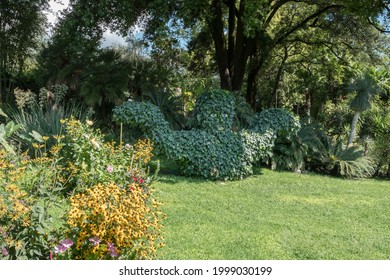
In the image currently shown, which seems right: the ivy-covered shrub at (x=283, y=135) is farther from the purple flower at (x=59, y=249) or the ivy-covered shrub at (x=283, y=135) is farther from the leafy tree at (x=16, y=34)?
the leafy tree at (x=16, y=34)

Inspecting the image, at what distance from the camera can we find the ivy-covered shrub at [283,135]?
920 cm

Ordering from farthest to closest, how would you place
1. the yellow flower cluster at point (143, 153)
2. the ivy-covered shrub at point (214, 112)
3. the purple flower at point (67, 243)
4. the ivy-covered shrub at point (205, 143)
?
the ivy-covered shrub at point (214, 112)
the ivy-covered shrub at point (205, 143)
the yellow flower cluster at point (143, 153)
the purple flower at point (67, 243)

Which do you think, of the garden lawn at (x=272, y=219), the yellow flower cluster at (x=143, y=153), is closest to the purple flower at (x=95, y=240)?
the garden lawn at (x=272, y=219)

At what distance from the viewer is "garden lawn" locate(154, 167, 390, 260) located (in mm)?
4391

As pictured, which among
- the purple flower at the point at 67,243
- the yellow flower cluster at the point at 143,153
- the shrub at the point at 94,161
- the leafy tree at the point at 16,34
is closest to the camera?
the purple flower at the point at 67,243

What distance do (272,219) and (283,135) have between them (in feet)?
13.9

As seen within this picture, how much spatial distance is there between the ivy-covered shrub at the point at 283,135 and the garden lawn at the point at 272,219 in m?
1.21

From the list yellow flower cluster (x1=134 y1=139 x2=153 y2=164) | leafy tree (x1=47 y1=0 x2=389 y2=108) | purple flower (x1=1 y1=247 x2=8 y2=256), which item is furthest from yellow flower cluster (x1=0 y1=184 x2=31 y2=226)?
leafy tree (x1=47 y1=0 x2=389 y2=108)

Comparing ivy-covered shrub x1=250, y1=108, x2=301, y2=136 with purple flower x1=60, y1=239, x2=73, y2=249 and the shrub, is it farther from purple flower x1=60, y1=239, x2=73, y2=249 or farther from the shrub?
purple flower x1=60, y1=239, x2=73, y2=249

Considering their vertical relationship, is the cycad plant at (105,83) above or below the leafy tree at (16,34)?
below

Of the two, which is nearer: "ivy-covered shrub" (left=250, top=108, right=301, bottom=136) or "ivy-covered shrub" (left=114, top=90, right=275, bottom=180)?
"ivy-covered shrub" (left=114, top=90, right=275, bottom=180)

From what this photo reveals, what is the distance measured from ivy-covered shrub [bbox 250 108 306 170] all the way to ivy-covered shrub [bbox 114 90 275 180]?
51cm

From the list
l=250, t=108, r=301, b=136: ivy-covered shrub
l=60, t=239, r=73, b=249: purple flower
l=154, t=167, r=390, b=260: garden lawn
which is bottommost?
l=154, t=167, r=390, b=260: garden lawn
